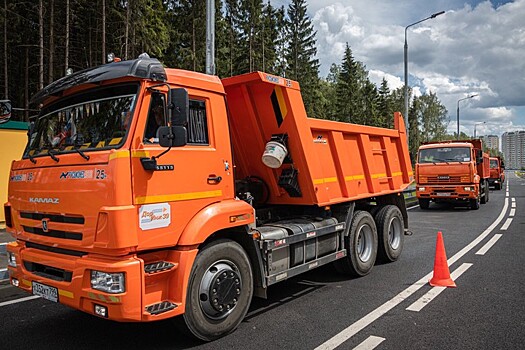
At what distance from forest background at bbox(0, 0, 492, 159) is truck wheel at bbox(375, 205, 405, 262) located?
5814mm

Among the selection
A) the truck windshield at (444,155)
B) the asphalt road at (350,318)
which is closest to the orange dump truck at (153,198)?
the asphalt road at (350,318)

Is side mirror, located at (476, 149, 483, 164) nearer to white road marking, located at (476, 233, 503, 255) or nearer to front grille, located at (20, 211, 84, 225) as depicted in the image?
white road marking, located at (476, 233, 503, 255)

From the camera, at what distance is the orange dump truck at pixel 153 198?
3.59 metres

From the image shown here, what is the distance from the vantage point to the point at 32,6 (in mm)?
21594

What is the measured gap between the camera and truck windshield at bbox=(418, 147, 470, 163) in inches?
639

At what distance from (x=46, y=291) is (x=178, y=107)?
85.8 inches

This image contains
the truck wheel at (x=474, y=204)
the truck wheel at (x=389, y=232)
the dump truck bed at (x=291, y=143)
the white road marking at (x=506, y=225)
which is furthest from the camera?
the truck wheel at (x=474, y=204)

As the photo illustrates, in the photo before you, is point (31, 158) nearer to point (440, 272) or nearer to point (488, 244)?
point (440, 272)

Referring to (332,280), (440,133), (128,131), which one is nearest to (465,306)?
(332,280)

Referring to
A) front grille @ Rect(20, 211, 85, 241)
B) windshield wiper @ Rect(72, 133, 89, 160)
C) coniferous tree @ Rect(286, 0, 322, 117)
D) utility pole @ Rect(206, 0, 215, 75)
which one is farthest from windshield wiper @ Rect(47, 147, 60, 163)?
coniferous tree @ Rect(286, 0, 322, 117)

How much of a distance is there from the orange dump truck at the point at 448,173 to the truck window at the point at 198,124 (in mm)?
14069

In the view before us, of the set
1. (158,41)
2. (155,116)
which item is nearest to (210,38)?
(155,116)

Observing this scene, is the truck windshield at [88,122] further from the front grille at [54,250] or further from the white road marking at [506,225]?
the white road marking at [506,225]

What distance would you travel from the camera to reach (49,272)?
4086 mm
